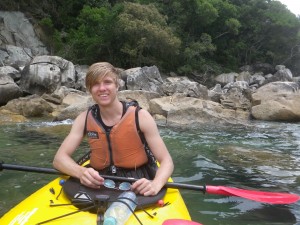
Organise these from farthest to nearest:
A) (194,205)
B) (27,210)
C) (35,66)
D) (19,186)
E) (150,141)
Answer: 1. (35,66)
2. (19,186)
3. (194,205)
4. (150,141)
5. (27,210)

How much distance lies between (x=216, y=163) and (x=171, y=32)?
16790 millimetres

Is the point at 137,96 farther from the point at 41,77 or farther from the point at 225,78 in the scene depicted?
the point at 225,78

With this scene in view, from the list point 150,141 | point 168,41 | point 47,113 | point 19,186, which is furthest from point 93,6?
point 150,141

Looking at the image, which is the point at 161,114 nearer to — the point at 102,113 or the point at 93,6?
the point at 102,113

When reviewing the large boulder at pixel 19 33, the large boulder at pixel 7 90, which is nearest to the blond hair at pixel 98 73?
the large boulder at pixel 7 90

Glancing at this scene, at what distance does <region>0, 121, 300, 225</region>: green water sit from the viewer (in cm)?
362

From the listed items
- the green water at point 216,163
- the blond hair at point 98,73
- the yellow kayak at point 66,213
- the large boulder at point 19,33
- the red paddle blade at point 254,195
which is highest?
the large boulder at point 19,33

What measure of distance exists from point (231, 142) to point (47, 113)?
6483mm

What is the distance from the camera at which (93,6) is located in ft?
79.1

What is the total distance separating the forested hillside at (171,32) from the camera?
20.5m

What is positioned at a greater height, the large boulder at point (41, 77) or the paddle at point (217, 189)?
the large boulder at point (41, 77)

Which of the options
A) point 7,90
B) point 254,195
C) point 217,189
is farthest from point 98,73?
point 7,90

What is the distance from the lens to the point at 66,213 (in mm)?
2186

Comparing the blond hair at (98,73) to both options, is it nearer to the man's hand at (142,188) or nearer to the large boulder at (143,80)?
the man's hand at (142,188)
